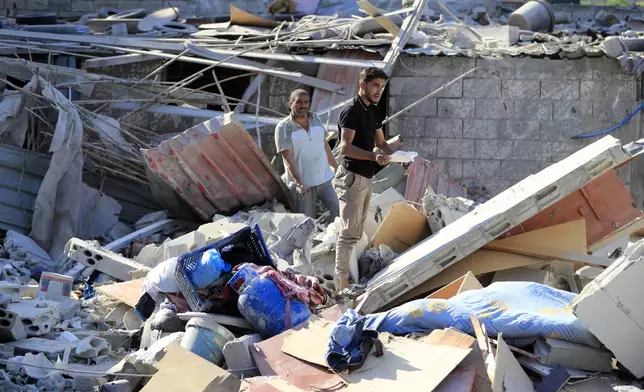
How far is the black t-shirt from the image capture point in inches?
304

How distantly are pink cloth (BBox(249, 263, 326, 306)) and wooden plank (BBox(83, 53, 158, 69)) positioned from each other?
19.7 feet

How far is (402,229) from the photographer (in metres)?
9.38

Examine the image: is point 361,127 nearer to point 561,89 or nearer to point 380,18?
point 380,18

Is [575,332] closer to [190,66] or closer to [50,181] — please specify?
[50,181]

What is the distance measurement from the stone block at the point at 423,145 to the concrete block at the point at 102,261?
187 inches

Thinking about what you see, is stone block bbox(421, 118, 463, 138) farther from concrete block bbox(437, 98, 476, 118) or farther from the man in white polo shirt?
the man in white polo shirt

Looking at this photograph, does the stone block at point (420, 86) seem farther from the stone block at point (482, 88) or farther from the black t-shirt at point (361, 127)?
the black t-shirt at point (361, 127)

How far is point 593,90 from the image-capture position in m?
13.2

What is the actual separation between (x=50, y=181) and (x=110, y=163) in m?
0.81

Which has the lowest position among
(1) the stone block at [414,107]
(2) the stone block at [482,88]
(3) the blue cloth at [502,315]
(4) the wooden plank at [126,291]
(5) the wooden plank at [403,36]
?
(4) the wooden plank at [126,291]

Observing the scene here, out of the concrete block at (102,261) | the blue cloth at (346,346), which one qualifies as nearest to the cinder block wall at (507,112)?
the concrete block at (102,261)

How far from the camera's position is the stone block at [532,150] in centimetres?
1330

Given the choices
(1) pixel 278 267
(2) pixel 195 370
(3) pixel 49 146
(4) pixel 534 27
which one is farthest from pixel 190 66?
(2) pixel 195 370

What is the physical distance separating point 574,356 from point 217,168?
5.06 metres
